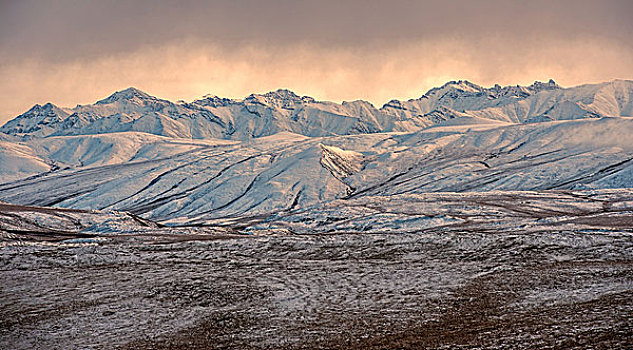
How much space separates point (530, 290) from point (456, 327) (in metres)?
7.82

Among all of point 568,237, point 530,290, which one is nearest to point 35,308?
point 530,290

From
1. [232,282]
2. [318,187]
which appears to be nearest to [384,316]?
[232,282]

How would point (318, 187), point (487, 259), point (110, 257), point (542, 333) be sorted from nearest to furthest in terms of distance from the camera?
point (542, 333) → point (487, 259) → point (110, 257) → point (318, 187)

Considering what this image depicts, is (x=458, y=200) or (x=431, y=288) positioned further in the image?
(x=458, y=200)

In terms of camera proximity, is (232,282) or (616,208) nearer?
(232,282)

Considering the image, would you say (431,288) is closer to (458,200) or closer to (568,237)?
(568,237)

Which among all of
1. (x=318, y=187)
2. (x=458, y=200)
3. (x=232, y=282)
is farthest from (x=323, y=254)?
(x=318, y=187)

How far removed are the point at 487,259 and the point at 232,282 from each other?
58.2 ft

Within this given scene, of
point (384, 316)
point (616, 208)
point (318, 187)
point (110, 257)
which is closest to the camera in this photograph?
point (384, 316)

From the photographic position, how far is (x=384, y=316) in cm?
2436

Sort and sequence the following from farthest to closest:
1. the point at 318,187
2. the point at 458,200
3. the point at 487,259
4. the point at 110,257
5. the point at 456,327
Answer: the point at 318,187 → the point at 458,200 → the point at 110,257 → the point at 487,259 → the point at 456,327

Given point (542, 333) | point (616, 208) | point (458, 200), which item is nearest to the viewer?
point (542, 333)

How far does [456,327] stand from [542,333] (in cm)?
341

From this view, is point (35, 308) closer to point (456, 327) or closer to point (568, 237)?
point (456, 327)
